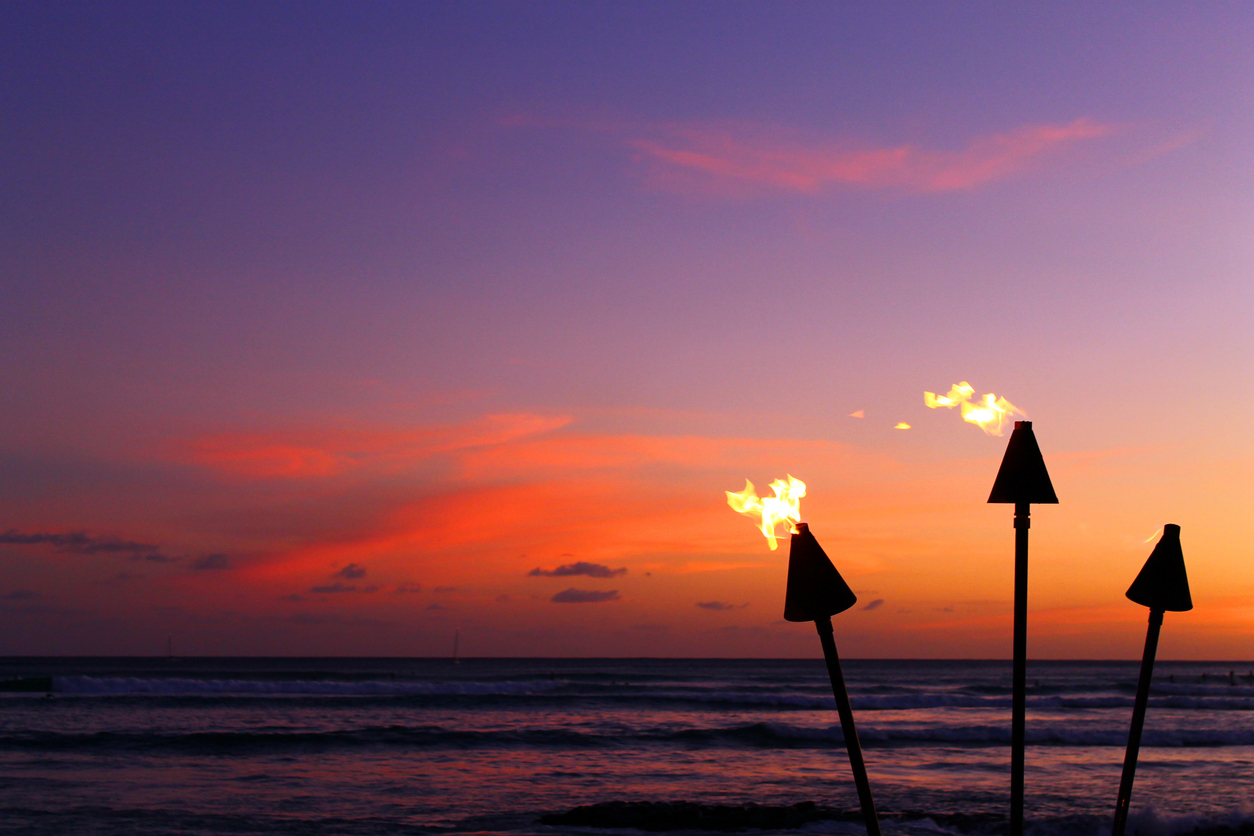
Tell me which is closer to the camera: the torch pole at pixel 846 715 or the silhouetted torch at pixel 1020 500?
the torch pole at pixel 846 715

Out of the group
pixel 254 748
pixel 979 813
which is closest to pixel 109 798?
pixel 254 748

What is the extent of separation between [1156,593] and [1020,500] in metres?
0.98

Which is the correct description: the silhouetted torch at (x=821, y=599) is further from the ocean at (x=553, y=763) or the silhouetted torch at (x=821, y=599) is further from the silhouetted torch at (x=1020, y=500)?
the ocean at (x=553, y=763)

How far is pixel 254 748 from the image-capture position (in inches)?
1224

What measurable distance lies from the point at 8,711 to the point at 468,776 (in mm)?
28113

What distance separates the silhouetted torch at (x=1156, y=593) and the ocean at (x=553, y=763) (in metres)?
15.0

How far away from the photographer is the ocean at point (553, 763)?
1938 cm

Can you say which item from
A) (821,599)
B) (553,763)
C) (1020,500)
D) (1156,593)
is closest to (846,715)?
(821,599)

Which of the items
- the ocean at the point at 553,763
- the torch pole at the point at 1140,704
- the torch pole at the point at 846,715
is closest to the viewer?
the torch pole at the point at 846,715

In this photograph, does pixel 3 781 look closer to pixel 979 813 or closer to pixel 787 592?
pixel 979 813

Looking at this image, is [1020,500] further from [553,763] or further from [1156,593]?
[553,763]

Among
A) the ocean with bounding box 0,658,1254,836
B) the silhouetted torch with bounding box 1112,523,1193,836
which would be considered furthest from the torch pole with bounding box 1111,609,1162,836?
the ocean with bounding box 0,658,1254,836

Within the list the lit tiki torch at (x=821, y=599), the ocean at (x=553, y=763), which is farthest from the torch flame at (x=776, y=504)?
the ocean at (x=553, y=763)

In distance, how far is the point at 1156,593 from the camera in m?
4.29
